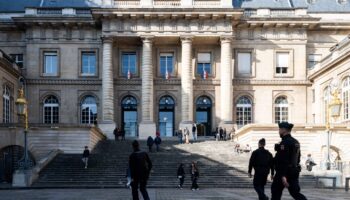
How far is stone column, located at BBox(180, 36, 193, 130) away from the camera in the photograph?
55.6m

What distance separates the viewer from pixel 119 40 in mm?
56750

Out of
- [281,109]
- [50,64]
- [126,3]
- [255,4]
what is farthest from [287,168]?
[255,4]

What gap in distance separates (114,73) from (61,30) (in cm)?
593

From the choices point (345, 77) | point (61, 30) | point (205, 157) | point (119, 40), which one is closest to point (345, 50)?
point (345, 77)

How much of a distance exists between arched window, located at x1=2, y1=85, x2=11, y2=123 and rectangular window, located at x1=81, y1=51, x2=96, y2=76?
7.57 metres

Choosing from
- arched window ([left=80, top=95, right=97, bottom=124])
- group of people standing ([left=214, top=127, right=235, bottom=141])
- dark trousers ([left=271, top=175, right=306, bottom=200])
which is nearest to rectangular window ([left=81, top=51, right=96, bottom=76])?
arched window ([left=80, top=95, right=97, bottom=124])

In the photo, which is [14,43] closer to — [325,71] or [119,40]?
[119,40]

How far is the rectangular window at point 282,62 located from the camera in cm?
5844

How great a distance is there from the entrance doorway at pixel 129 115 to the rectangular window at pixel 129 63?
7.84 feet

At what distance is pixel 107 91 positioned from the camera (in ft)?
184

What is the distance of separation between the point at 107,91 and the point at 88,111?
A: 3418mm

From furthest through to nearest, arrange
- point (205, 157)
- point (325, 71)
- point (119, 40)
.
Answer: point (119, 40), point (325, 71), point (205, 157)

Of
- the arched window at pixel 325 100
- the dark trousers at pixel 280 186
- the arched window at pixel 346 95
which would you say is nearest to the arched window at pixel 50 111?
the arched window at pixel 325 100

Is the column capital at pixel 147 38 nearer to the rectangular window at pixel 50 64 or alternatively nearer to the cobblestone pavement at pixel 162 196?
the rectangular window at pixel 50 64
